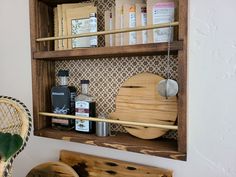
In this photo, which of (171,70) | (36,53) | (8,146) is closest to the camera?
(8,146)

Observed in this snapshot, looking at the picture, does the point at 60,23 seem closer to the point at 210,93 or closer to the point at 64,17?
the point at 64,17

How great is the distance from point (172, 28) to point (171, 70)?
5.6 inches

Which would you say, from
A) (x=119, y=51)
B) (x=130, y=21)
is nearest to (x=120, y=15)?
(x=130, y=21)

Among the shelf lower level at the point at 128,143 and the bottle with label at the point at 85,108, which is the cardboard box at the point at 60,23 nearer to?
the bottle with label at the point at 85,108

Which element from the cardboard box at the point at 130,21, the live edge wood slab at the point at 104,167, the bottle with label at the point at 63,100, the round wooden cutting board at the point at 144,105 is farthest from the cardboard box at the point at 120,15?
the live edge wood slab at the point at 104,167

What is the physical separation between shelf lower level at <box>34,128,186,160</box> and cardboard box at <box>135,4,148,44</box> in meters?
0.33

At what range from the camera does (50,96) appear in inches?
35.8

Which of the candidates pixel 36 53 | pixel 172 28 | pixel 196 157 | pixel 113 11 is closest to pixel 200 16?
pixel 172 28

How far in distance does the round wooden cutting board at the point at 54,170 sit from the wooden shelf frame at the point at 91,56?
0.36 ft

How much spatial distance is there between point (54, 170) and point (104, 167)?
0.66ft

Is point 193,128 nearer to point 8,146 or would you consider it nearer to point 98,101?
point 98,101

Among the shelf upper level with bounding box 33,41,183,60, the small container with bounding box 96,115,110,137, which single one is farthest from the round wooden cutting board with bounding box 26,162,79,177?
the shelf upper level with bounding box 33,41,183,60

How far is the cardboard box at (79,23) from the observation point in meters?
0.79

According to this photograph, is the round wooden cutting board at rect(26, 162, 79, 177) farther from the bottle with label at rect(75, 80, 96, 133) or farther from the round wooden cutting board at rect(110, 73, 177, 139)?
the round wooden cutting board at rect(110, 73, 177, 139)
